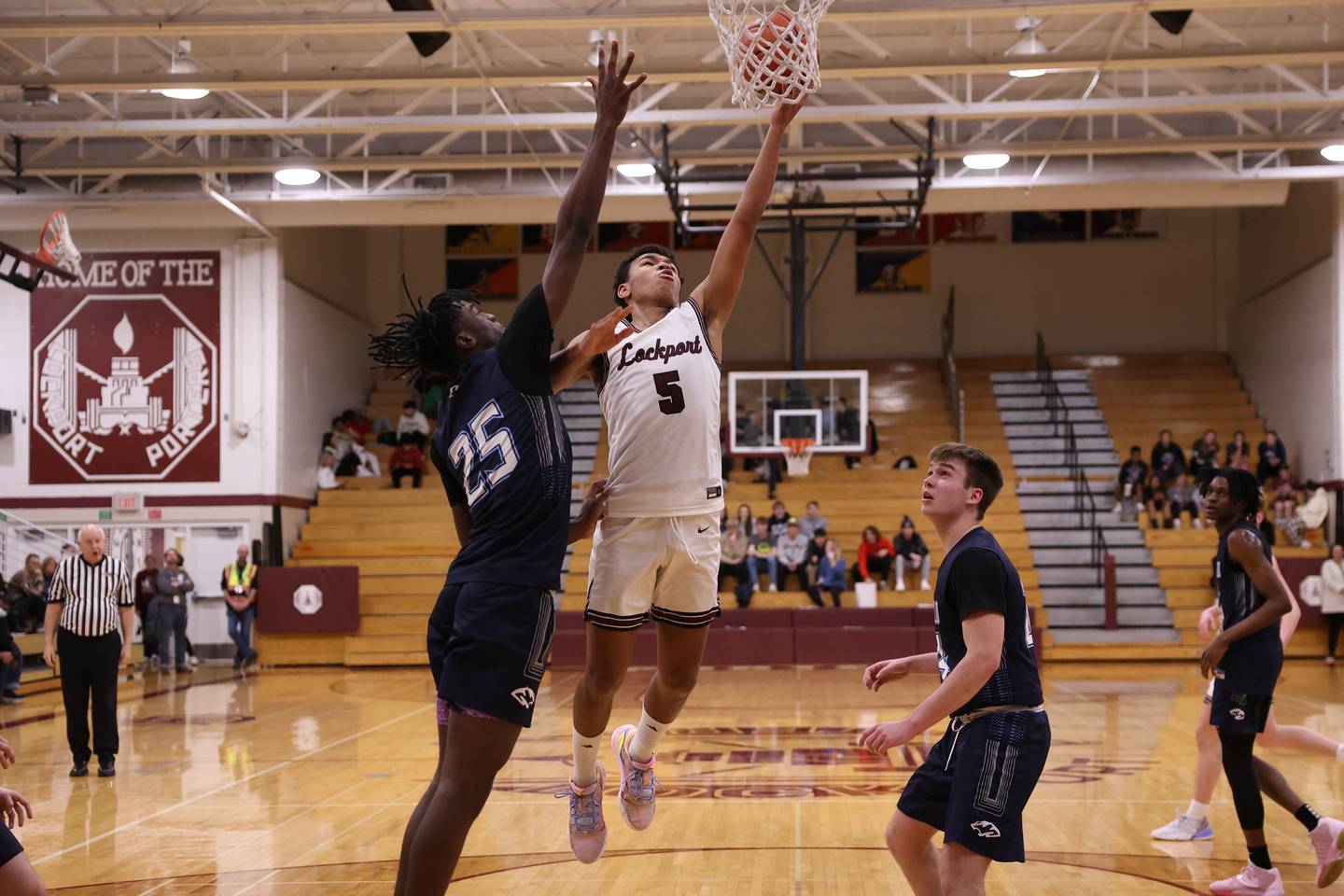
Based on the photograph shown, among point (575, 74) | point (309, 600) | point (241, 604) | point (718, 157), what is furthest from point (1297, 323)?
point (241, 604)

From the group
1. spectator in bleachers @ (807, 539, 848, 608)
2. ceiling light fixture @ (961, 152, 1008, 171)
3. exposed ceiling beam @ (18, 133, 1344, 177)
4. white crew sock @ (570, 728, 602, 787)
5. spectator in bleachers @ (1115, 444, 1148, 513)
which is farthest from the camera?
spectator in bleachers @ (1115, 444, 1148, 513)

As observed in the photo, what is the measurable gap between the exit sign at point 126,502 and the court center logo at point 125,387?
355 mm

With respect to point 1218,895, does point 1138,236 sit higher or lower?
higher

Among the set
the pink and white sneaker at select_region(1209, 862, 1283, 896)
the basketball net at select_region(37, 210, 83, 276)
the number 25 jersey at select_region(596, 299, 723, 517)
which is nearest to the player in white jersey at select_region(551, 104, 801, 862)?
the number 25 jersey at select_region(596, 299, 723, 517)

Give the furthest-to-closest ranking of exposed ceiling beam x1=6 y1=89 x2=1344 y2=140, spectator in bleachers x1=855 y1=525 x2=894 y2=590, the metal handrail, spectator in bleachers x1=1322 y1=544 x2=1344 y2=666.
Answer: the metal handrail → spectator in bleachers x1=855 y1=525 x2=894 y2=590 → spectator in bleachers x1=1322 y1=544 x2=1344 y2=666 → exposed ceiling beam x1=6 y1=89 x2=1344 y2=140

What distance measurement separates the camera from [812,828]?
7164mm

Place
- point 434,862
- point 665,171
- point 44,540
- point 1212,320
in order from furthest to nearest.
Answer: point 1212,320
point 44,540
point 665,171
point 434,862

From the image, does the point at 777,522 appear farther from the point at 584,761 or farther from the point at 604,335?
the point at 604,335

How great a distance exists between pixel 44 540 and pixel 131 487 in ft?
5.21

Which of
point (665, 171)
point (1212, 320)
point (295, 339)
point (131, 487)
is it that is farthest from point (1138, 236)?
point (131, 487)

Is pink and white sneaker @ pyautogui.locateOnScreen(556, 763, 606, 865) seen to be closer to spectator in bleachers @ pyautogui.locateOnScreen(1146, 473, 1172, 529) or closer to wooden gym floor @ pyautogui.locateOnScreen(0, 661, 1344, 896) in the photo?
wooden gym floor @ pyautogui.locateOnScreen(0, 661, 1344, 896)

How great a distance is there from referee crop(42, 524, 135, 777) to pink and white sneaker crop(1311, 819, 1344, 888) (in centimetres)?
787

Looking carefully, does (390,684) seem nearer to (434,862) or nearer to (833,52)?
(833,52)

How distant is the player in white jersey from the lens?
504 cm
